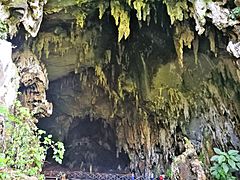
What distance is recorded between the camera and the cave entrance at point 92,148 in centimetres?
1099

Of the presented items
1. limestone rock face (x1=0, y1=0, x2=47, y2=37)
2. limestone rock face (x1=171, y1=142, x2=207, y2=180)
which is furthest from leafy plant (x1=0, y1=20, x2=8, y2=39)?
limestone rock face (x1=171, y1=142, x2=207, y2=180)

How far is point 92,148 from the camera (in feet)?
37.8

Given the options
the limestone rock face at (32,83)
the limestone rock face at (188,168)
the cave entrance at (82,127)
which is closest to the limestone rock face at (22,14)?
the limestone rock face at (32,83)

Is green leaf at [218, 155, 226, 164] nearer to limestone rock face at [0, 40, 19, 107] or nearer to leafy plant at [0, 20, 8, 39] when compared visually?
limestone rock face at [0, 40, 19, 107]

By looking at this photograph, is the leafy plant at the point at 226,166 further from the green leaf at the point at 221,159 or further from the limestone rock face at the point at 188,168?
the limestone rock face at the point at 188,168

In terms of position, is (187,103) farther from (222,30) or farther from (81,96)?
Answer: (81,96)

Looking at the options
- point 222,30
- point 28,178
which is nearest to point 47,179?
point 28,178

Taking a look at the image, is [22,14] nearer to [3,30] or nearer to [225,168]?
[3,30]

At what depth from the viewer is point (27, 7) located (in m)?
6.39

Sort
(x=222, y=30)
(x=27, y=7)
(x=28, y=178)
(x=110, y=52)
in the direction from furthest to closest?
(x=110, y=52) < (x=222, y=30) < (x=27, y=7) < (x=28, y=178)

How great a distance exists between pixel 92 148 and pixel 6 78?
21.3 ft

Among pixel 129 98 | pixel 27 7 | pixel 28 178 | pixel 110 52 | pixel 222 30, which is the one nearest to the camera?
pixel 28 178

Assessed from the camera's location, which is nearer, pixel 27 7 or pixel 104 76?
pixel 27 7

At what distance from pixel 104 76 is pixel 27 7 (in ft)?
10.9
